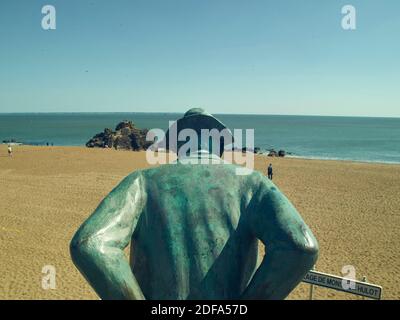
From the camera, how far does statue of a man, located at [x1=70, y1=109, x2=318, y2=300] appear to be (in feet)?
5.32

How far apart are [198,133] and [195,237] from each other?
2.27ft

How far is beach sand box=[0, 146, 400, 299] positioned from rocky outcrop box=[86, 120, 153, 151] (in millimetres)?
15421

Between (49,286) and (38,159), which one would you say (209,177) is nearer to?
(49,286)

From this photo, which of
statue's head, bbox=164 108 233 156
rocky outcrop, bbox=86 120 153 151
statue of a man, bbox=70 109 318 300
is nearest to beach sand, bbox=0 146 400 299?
statue's head, bbox=164 108 233 156

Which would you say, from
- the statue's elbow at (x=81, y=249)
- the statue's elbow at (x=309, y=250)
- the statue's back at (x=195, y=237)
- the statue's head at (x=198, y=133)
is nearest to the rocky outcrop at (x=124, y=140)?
the statue's head at (x=198, y=133)

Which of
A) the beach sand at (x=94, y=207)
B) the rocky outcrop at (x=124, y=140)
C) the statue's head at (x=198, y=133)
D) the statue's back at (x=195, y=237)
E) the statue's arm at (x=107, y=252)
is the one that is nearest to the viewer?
the statue's arm at (x=107, y=252)

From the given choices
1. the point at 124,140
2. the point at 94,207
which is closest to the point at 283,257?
the point at 94,207

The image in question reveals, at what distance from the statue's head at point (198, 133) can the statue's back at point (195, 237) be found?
0.28m

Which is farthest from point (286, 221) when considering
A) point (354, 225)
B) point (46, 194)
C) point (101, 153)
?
point (101, 153)

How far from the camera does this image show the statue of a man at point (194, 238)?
1.62m

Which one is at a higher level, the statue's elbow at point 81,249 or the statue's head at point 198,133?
the statue's head at point 198,133

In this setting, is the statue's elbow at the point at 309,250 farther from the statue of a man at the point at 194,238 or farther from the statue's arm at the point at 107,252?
the statue's arm at the point at 107,252

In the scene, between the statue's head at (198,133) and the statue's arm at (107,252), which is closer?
the statue's arm at (107,252)

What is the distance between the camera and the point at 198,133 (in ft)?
7.49
